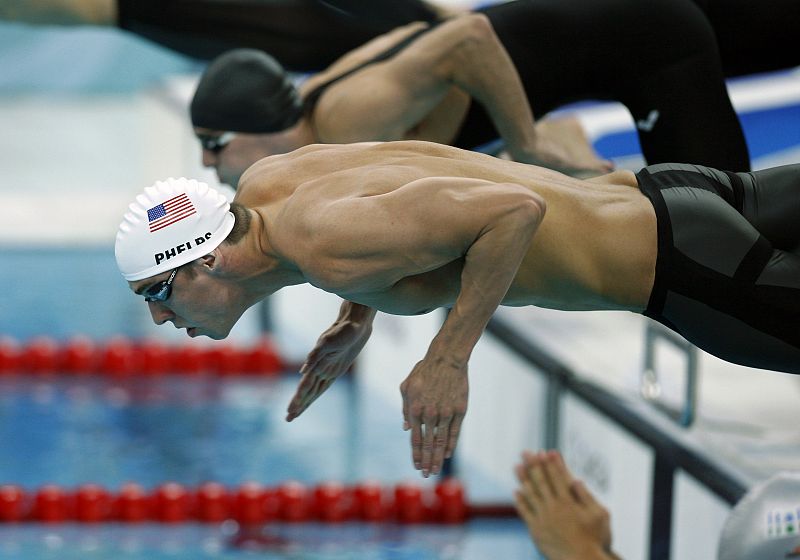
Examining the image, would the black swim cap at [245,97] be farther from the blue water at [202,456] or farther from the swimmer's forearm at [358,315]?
the blue water at [202,456]

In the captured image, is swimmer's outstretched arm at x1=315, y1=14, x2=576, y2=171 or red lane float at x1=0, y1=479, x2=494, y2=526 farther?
red lane float at x1=0, y1=479, x2=494, y2=526

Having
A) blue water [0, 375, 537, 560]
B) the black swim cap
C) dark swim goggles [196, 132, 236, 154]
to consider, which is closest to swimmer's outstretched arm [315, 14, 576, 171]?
the black swim cap

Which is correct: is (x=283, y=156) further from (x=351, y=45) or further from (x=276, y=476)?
(x=276, y=476)

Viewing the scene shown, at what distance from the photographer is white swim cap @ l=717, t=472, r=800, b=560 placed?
12.0 ft

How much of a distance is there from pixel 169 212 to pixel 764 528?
173 cm

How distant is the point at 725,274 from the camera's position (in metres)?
3.19

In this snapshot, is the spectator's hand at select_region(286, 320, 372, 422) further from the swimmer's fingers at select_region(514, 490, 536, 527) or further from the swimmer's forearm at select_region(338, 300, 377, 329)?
the swimmer's fingers at select_region(514, 490, 536, 527)

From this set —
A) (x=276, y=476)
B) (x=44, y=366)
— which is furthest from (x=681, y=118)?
(x=44, y=366)

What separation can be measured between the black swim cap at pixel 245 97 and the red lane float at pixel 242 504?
240cm

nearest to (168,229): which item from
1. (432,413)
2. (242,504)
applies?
(432,413)

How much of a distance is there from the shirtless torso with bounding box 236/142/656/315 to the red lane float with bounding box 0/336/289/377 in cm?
496

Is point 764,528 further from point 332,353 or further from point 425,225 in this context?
point 425,225

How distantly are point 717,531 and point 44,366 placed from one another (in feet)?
15.7

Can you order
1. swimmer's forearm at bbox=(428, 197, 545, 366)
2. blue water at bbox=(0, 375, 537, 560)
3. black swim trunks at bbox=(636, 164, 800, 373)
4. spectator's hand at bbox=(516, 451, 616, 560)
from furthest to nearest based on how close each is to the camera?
1. blue water at bbox=(0, 375, 537, 560)
2. spectator's hand at bbox=(516, 451, 616, 560)
3. black swim trunks at bbox=(636, 164, 800, 373)
4. swimmer's forearm at bbox=(428, 197, 545, 366)
